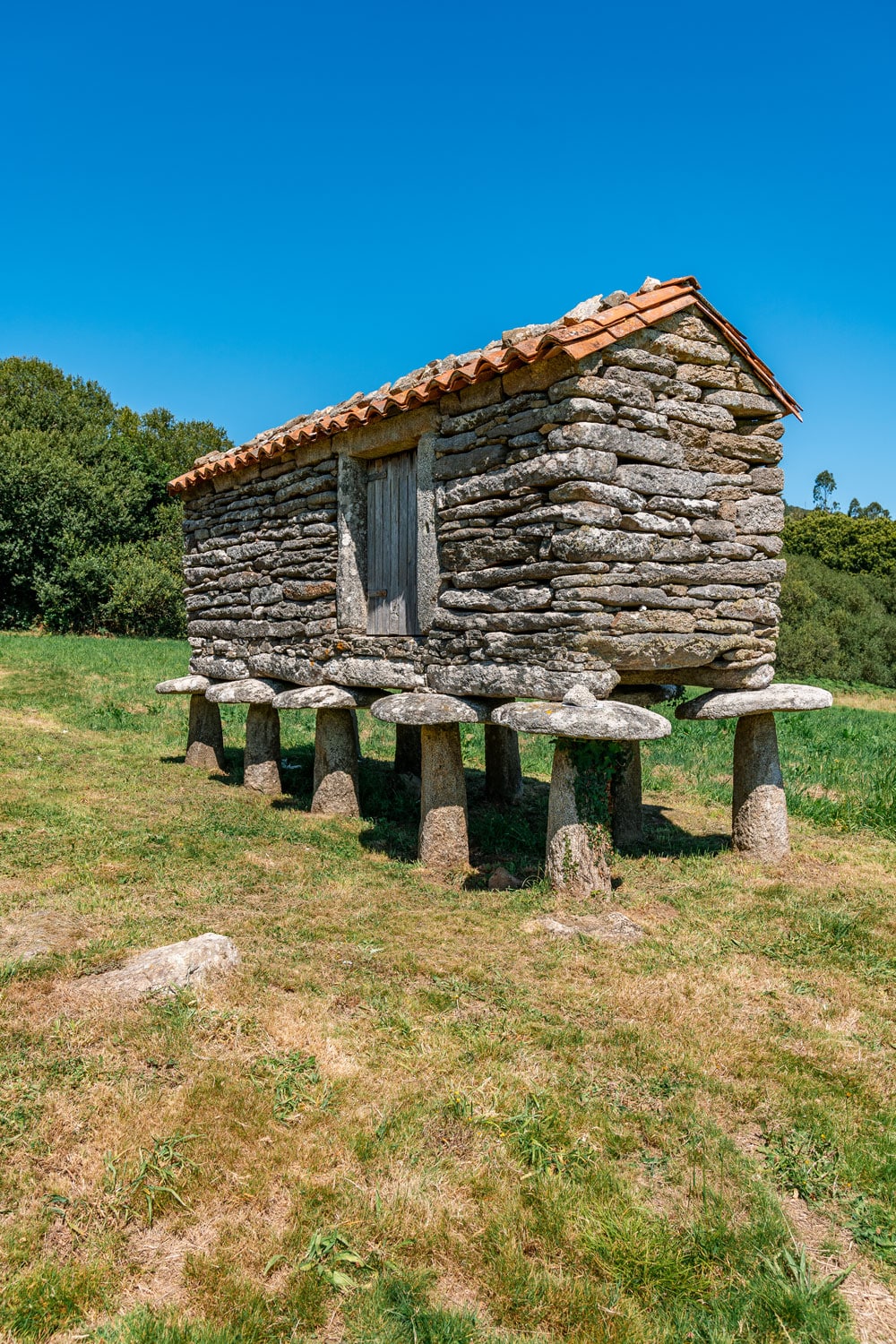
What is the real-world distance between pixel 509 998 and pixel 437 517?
12.2 ft

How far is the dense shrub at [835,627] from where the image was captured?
111 feet

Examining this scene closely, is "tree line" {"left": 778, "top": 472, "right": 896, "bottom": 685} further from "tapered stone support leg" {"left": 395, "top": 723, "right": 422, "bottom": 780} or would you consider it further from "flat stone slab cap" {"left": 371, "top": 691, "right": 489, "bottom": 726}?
"flat stone slab cap" {"left": 371, "top": 691, "right": 489, "bottom": 726}

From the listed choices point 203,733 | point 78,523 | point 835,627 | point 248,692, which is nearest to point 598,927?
point 248,692

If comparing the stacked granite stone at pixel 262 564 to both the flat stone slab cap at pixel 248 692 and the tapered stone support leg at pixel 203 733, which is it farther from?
the tapered stone support leg at pixel 203 733

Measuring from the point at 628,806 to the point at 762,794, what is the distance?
1.31m

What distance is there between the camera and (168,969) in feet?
14.6

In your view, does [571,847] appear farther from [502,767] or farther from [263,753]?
[263,753]

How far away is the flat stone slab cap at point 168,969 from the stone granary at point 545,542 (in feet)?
7.82

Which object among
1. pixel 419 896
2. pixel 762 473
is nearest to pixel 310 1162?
pixel 419 896

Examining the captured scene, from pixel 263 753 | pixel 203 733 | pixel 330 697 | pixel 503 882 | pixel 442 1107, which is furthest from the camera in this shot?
pixel 203 733

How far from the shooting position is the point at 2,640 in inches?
790

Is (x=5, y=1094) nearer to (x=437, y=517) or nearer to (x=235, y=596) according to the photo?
(x=437, y=517)

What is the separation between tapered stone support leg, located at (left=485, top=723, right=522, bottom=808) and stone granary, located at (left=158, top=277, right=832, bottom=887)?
163 centimetres

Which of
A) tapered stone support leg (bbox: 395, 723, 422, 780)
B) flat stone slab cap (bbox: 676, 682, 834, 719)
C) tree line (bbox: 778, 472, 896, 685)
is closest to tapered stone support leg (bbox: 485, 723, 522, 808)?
tapered stone support leg (bbox: 395, 723, 422, 780)
